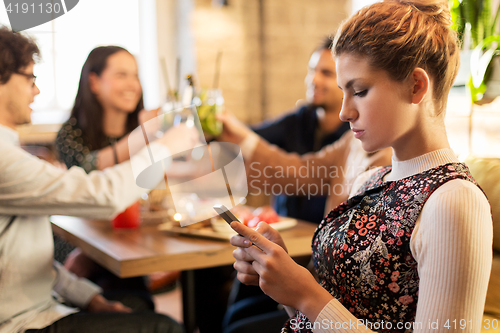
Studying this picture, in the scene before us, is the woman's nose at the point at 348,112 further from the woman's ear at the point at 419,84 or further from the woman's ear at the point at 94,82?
the woman's ear at the point at 94,82

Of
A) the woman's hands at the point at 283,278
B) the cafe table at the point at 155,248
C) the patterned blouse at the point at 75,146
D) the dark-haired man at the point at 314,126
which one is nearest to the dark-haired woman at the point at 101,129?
the patterned blouse at the point at 75,146

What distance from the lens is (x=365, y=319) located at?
0.81 m

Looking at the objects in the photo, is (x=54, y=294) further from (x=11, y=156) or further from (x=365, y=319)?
(x=365, y=319)

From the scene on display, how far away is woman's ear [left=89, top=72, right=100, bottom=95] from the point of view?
1.71 m

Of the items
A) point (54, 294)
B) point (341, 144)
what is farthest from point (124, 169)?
point (341, 144)

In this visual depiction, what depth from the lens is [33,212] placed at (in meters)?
1.12

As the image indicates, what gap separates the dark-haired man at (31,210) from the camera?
3.55 feet

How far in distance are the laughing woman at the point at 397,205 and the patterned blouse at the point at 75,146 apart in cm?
126

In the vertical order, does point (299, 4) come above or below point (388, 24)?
above

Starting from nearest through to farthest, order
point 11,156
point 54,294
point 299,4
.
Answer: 1. point 11,156
2. point 54,294
3. point 299,4

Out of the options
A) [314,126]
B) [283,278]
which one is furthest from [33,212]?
[314,126]

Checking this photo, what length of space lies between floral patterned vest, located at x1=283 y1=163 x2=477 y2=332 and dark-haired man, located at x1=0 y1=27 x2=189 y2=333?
61cm

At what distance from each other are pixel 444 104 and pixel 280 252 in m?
0.41

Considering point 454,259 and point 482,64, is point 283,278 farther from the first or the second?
point 482,64
